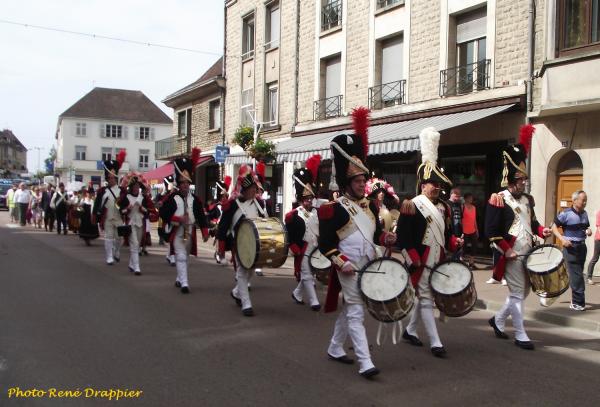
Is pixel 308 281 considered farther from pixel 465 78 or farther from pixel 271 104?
pixel 271 104

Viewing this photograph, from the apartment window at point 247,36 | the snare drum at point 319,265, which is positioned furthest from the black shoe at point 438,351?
the apartment window at point 247,36

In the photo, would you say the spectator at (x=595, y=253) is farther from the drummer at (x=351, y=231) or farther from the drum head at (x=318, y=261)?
the drummer at (x=351, y=231)

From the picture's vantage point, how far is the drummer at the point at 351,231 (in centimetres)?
537

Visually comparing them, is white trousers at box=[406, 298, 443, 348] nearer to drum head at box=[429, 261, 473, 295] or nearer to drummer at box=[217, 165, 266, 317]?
drum head at box=[429, 261, 473, 295]

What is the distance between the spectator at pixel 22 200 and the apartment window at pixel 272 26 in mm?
12304

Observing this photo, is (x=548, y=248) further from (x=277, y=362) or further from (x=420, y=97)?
(x=420, y=97)

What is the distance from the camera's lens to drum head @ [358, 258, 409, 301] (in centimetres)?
520

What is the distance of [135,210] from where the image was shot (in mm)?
12305

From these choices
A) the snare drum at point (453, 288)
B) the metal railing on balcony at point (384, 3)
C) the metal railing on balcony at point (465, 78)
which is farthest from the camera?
the metal railing on balcony at point (384, 3)

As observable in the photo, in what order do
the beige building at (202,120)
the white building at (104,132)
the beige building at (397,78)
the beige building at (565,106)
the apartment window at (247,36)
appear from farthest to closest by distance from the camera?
1. the white building at (104,132)
2. the beige building at (202,120)
3. the apartment window at (247,36)
4. the beige building at (397,78)
5. the beige building at (565,106)

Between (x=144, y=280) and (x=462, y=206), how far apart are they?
718cm

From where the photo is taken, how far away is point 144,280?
35.9ft

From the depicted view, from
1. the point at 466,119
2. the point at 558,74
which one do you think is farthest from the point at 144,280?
the point at 558,74

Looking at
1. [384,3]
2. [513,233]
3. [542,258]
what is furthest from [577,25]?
[542,258]
